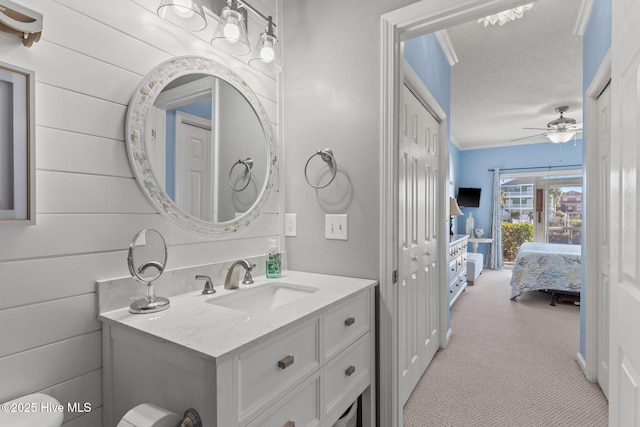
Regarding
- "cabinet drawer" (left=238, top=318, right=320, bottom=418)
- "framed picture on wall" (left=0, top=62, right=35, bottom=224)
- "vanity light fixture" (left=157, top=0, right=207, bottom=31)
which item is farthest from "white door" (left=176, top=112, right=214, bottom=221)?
"cabinet drawer" (left=238, top=318, right=320, bottom=418)

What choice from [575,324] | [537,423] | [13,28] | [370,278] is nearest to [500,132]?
[575,324]

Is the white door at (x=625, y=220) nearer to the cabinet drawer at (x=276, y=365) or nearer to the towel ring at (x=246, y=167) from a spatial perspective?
the cabinet drawer at (x=276, y=365)

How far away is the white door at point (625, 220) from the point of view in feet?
2.75

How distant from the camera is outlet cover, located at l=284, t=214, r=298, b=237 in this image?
1.77 meters

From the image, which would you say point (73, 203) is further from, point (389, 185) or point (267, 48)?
point (389, 185)

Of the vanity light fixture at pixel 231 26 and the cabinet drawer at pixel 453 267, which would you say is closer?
the vanity light fixture at pixel 231 26

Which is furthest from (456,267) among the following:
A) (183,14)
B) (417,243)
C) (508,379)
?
(183,14)

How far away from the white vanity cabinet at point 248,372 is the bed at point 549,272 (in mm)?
4125

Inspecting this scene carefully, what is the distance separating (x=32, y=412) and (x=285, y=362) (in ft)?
2.10

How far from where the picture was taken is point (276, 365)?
94 centimetres

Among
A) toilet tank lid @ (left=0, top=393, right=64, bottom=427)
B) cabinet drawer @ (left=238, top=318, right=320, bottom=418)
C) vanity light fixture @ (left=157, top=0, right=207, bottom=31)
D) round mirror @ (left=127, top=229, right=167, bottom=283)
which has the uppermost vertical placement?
vanity light fixture @ (left=157, top=0, right=207, bottom=31)

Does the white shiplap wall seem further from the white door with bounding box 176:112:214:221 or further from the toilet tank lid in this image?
the white door with bounding box 176:112:214:221

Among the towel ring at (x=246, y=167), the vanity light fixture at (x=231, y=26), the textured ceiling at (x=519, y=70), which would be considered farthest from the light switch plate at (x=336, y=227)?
the textured ceiling at (x=519, y=70)

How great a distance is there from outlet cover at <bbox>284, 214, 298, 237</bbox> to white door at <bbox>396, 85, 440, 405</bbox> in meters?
0.59
